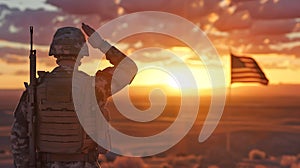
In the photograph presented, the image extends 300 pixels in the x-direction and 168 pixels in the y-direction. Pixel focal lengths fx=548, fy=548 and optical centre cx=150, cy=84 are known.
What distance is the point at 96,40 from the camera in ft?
24.4

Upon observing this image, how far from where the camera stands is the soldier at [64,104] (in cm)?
741

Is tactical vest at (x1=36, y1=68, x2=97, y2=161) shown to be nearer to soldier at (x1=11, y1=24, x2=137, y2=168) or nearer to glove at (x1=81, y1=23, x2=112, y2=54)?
soldier at (x1=11, y1=24, x2=137, y2=168)

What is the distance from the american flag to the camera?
32.2 meters

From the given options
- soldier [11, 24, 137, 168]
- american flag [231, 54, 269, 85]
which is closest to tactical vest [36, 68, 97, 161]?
soldier [11, 24, 137, 168]

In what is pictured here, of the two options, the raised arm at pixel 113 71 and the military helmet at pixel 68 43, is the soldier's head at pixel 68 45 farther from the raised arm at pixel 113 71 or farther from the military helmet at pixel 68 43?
the raised arm at pixel 113 71

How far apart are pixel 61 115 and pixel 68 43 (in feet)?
3.24

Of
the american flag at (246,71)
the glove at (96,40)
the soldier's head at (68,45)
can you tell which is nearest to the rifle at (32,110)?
the soldier's head at (68,45)

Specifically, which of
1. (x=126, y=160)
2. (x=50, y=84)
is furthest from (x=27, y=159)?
(x=126, y=160)

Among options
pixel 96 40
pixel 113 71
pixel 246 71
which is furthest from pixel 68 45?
pixel 246 71

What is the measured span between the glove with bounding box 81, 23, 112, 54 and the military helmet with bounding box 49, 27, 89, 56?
0.43 ft

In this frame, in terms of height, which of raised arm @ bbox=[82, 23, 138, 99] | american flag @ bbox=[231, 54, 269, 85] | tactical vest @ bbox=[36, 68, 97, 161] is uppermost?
american flag @ bbox=[231, 54, 269, 85]

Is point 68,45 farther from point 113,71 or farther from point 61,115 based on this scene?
point 61,115

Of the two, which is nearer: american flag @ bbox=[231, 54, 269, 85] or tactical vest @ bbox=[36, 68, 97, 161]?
tactical vest @ bbox=[36, 68, 97, 161]

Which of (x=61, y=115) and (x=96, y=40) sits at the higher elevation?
(x=96, y=40)
